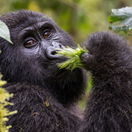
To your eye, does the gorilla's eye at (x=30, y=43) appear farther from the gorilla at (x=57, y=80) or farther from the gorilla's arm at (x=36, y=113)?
the gorilla's arm at (x=36, y=113)

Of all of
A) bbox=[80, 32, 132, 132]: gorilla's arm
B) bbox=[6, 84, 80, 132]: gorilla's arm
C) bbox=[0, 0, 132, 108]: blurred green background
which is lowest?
bbox=[0, 0, 132, 108]: blurred green background

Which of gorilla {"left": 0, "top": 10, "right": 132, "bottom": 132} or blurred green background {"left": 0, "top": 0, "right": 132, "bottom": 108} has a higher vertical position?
gorilla {"left": 0, "top": 10, "right": 132, "bottom": 132}

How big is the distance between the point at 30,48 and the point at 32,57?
139 mm

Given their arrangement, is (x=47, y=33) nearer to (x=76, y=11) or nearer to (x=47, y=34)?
(x=47, y=34)

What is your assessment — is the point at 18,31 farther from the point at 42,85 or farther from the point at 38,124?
the point at 38,124

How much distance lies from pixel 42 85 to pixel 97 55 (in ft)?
2.36

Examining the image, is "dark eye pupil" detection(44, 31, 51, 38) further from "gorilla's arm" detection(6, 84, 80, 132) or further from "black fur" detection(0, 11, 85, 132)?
"gorilla's arm" detection(6, 84, 80, 132)

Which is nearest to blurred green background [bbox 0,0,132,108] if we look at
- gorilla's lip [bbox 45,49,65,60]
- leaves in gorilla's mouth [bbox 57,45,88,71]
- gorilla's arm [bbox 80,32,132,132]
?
gorilla's lip [bbox 45,49,65,60]

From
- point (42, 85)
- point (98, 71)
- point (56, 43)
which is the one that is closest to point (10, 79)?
point (42, 85)

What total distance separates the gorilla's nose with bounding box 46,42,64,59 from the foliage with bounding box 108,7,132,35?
635mm

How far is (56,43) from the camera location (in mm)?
4020

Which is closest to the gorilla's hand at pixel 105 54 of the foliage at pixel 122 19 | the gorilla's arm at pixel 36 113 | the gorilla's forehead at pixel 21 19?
the foliage at pixel 122 19

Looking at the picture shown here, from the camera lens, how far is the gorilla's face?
3938 millimetres

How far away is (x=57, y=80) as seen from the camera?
3.95 meters
